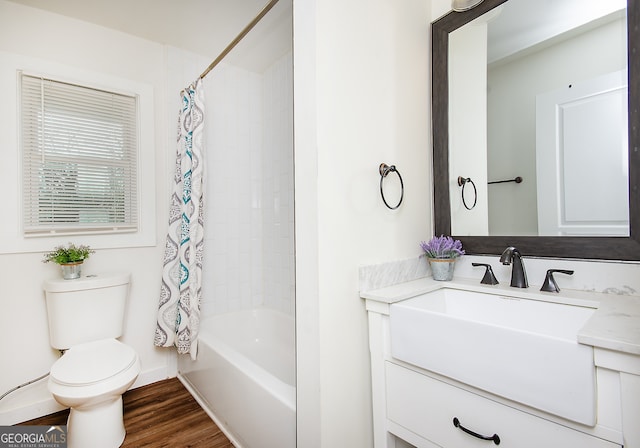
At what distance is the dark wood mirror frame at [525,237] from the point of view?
3.50ft

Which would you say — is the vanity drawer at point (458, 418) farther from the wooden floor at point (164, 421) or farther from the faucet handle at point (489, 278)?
the wooden floor at point (164, 421)

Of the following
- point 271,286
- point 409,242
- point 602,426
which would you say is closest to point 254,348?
point 271,286

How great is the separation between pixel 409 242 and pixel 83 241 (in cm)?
197

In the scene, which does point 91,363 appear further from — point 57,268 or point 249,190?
point 249,190

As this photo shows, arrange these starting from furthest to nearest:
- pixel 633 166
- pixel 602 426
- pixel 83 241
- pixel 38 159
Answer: pixel 83 241, pixel 38 159, pixel 633 166, pixel 602 426

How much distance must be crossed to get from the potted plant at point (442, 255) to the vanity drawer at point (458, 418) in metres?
0.52

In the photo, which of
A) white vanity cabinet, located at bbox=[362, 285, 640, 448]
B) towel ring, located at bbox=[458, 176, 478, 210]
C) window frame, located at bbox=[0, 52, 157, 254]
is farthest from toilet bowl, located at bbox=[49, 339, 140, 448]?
towel ring, located at bbox=[458, 176, 478, 210]

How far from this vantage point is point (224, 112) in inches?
94.3

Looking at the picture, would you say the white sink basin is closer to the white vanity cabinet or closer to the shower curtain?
the white vanity cabinet

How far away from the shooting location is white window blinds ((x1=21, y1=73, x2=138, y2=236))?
1817 mm

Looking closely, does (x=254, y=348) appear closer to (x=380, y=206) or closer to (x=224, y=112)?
(x=380, y=206)

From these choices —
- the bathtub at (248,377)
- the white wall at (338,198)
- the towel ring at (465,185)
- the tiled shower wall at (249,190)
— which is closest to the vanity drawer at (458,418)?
the white wall at (338,198)

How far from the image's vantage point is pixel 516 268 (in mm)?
1266
